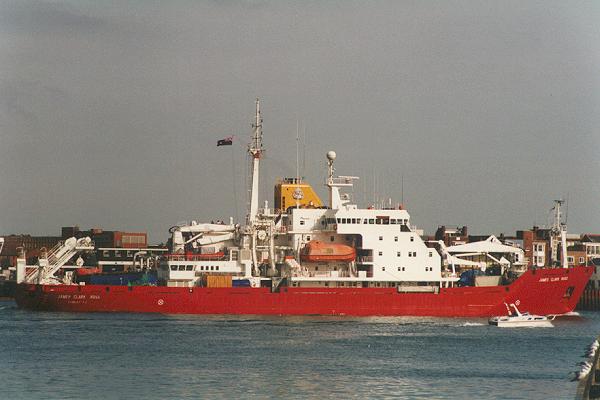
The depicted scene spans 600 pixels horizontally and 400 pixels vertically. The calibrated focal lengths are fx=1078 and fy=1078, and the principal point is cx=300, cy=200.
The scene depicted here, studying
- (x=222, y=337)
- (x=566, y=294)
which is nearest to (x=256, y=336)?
(x=222, y=337)

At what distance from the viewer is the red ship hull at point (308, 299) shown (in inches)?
2183

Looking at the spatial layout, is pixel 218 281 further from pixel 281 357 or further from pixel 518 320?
pixel 281 357

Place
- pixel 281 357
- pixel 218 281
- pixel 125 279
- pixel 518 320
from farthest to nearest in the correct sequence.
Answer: pixel 125 279
pixel 218 281
pixel 518 320
pixel 281 357

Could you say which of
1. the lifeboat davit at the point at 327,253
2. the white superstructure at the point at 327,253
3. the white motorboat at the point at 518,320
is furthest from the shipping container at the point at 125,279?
the white motorboat at the point at 518,320

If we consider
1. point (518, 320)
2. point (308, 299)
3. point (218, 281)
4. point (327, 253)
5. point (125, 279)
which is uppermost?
point (327, 253)

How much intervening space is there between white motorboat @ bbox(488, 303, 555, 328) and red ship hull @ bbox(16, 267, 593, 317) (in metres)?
0.82

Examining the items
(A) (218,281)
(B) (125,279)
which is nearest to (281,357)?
(A) (218,281)

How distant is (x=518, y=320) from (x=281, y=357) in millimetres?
18064

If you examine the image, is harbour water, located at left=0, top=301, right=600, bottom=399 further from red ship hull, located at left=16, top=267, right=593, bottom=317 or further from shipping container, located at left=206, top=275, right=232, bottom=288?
shipping container, located at left=206, top=275, right=232, bottom=288

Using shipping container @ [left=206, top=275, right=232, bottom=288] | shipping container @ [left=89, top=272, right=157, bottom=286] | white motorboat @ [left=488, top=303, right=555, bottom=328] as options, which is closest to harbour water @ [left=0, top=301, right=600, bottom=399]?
white motorboat @ [left=488, top=303, right=555, bottom=328]

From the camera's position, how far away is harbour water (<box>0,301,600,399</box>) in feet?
107

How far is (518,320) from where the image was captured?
176 ft

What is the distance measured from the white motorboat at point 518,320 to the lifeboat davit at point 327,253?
26.0 feet

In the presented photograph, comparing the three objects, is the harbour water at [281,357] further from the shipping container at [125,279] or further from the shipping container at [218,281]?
the shipping container at [125,279]
